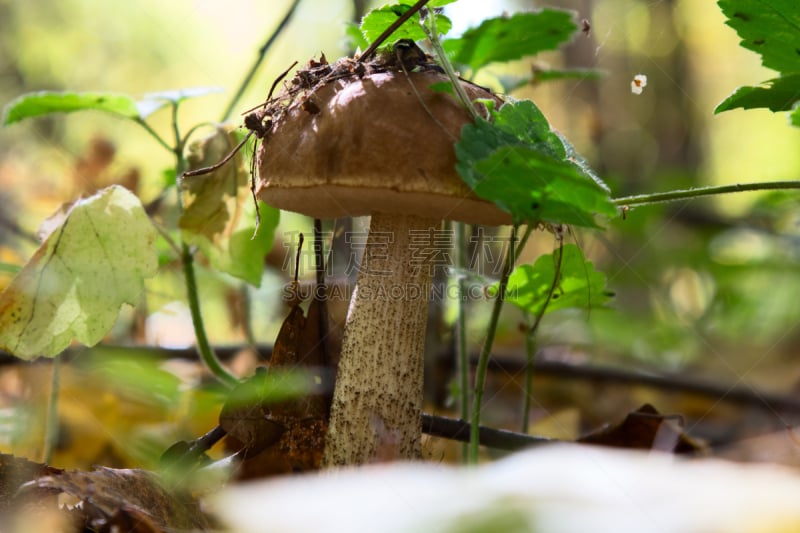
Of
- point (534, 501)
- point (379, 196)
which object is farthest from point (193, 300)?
point (534, 501)

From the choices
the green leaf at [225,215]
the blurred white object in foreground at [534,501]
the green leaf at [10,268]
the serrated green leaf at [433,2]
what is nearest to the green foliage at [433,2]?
the serrated green leaf at [433,2]

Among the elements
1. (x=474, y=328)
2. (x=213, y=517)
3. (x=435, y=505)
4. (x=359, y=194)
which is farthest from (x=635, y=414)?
(x=474, y=328)

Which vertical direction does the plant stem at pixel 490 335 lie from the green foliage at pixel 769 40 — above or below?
below

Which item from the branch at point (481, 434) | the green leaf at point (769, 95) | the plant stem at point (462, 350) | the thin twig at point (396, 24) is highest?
the thin twig at point (396, 24)

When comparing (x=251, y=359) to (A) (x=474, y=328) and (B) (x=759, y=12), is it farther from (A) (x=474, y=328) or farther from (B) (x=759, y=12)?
(B) (x=759, y=12)

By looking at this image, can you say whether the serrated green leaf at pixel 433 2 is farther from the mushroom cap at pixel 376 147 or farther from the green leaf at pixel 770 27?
the green leaf at pixel 770 27
